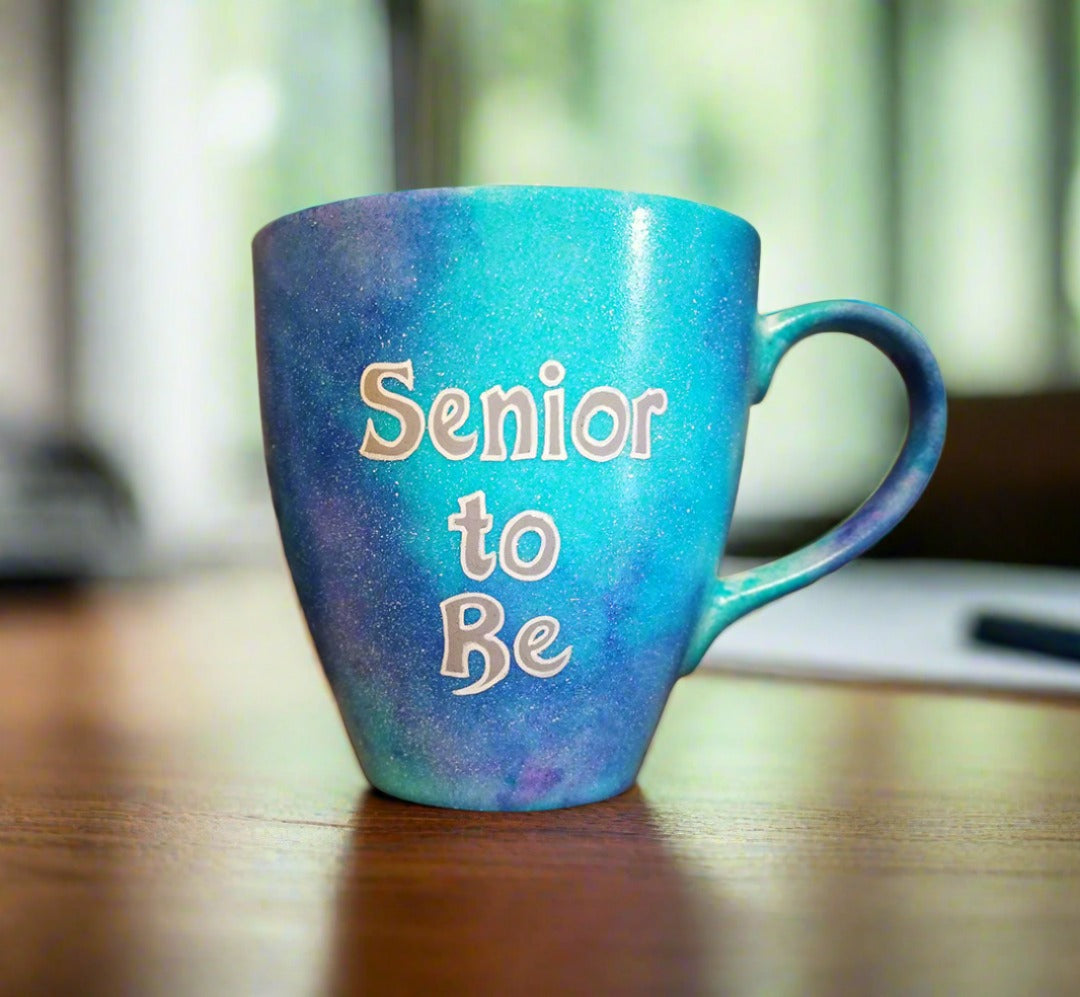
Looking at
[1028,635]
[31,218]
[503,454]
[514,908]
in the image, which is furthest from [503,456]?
[31,218]

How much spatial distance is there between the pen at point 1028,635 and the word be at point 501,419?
0.35m

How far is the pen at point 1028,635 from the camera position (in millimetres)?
524

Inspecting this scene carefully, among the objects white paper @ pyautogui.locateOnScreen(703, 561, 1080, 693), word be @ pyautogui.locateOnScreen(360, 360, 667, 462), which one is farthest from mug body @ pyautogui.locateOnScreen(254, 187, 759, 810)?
white paper @ pyautogui.locateOnScreen(703, 561, 1080, 693)

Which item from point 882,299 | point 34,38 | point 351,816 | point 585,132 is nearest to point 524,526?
point 351,816

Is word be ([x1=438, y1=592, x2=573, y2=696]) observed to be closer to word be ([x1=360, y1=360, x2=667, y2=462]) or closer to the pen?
word be ([x1=360, y1=360, x2=667, y2=462])

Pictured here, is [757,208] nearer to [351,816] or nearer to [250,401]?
[250,401]

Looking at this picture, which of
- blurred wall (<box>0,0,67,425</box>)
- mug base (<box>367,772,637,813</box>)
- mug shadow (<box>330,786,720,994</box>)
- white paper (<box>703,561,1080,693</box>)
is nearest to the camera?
mug shadow (<box>330,786,720,994</box>)

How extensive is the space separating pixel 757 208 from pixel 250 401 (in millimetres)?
1034

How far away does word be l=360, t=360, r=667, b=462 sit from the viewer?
0.27 m

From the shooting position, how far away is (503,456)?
266 millimetres

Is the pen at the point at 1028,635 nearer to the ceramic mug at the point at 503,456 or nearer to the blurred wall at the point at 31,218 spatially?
the ceramic mug at the point at 503,456

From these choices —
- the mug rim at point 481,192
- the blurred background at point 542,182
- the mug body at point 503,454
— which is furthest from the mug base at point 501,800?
the blurred background at point 542,182

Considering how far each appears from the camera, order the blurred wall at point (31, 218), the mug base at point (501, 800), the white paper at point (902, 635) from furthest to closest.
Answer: the blurred wall at point (31, 218), the white paper at point (902, 635), the mug base at point (501, 800)

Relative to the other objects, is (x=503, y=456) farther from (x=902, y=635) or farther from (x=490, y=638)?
(x=902, y=635)
